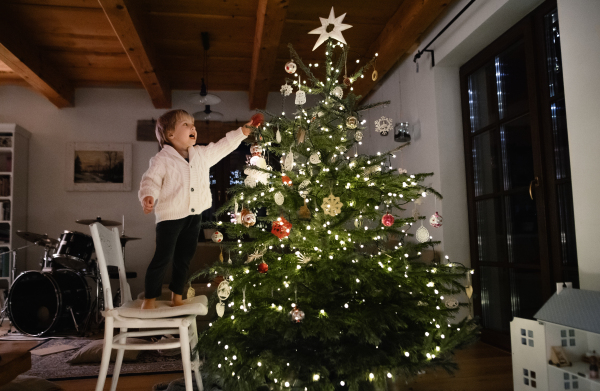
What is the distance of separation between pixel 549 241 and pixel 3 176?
5327 mm

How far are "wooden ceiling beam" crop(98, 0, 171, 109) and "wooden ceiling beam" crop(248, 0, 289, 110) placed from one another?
3.15 feet

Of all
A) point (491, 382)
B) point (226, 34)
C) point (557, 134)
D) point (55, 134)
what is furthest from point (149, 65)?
point (491, 382)

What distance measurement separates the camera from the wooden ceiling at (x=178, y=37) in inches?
128

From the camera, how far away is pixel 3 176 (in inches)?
184

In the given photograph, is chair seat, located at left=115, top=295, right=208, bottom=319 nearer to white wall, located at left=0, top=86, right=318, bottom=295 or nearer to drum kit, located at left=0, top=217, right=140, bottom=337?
drum kit, located at left=0, top=217, right=140, bottom=337

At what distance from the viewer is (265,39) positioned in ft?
11.3

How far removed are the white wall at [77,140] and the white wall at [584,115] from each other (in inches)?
159

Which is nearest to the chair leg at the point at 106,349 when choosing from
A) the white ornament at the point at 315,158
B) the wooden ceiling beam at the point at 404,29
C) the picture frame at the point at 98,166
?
the white ornament at the point at 315,158

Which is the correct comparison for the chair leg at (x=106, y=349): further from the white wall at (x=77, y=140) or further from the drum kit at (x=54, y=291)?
the white wall at (x=77, y=140)

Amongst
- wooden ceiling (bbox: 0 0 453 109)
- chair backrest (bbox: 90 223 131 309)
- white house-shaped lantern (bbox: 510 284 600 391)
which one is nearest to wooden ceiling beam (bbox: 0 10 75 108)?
wooden ceiling (bbox: 0 0 453 109)

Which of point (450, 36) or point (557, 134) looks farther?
point (450, 36)

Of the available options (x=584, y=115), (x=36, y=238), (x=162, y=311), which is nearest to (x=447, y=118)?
(x=584, y=115)

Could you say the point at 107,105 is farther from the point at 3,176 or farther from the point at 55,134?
the point at 3,176

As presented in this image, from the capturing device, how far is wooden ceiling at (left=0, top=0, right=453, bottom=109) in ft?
10.7
